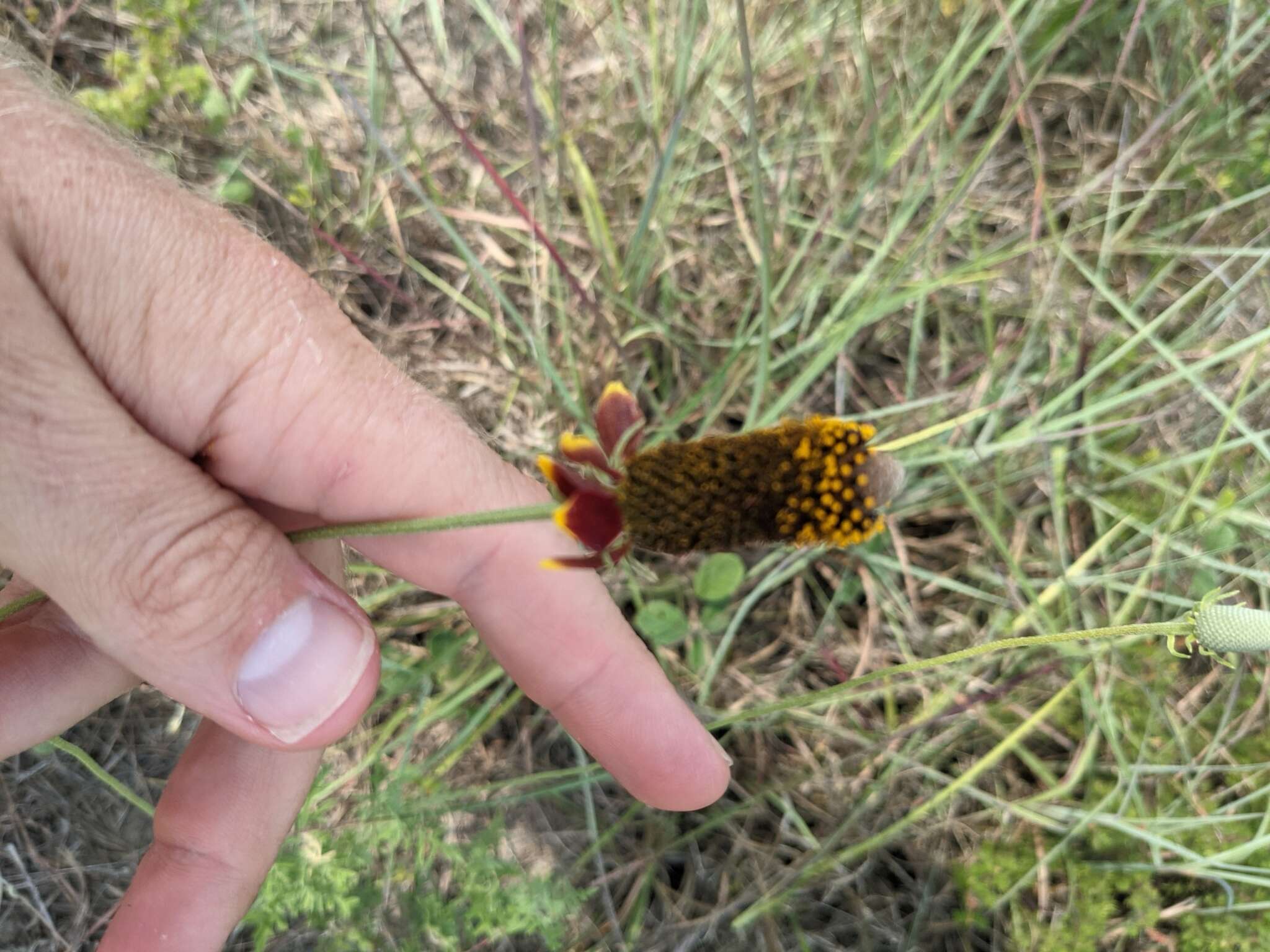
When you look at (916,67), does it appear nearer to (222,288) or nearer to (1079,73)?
(1079,73)

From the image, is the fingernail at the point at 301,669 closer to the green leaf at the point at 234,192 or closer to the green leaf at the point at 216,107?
the green leaf at the point at 234,192

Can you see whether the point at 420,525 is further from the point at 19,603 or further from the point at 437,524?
the point at 19,603

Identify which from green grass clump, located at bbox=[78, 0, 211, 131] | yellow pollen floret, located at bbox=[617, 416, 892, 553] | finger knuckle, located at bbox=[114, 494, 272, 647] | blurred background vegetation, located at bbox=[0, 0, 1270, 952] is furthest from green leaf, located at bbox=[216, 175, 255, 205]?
yellow pollen floret, located at bbox=[617, 416, 892, 553]

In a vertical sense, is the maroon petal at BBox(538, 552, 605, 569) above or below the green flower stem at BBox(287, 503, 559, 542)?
below

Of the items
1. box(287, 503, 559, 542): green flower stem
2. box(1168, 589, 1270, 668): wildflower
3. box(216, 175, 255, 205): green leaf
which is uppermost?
box(216, 175, 255, 205): green leaf

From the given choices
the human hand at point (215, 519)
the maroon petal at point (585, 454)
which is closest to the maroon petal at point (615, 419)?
the maroon petal at point (585, 454)

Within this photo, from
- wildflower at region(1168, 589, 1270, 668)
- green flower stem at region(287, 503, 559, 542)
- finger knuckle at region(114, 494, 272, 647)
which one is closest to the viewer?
wildflower at region(1168, 589, 1270, 668)

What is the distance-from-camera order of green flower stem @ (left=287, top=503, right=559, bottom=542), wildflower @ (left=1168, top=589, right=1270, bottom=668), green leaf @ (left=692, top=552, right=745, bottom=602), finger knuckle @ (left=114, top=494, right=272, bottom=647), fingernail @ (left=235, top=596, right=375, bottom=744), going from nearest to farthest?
wildflower @ (left=1168, top=589, right=1270, bottom=668) < green flower stem @ (left=287, top=503, right=559, bottom=542) < finger knuckle @ (left=114, top=494, right=272, bottom=647) < fingernail @ (left=235, top=596, right=375, bottom=744) < green leaf @ (left=692, top=552, right=745, bottom=602)

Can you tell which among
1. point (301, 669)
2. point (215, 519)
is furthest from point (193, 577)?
point (301, 669)

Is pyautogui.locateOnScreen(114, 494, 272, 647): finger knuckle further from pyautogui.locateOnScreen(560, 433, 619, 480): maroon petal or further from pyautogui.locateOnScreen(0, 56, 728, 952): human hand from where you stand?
pyautogui.locateOnScreen(560, 433, 619, 480): maroon petal
